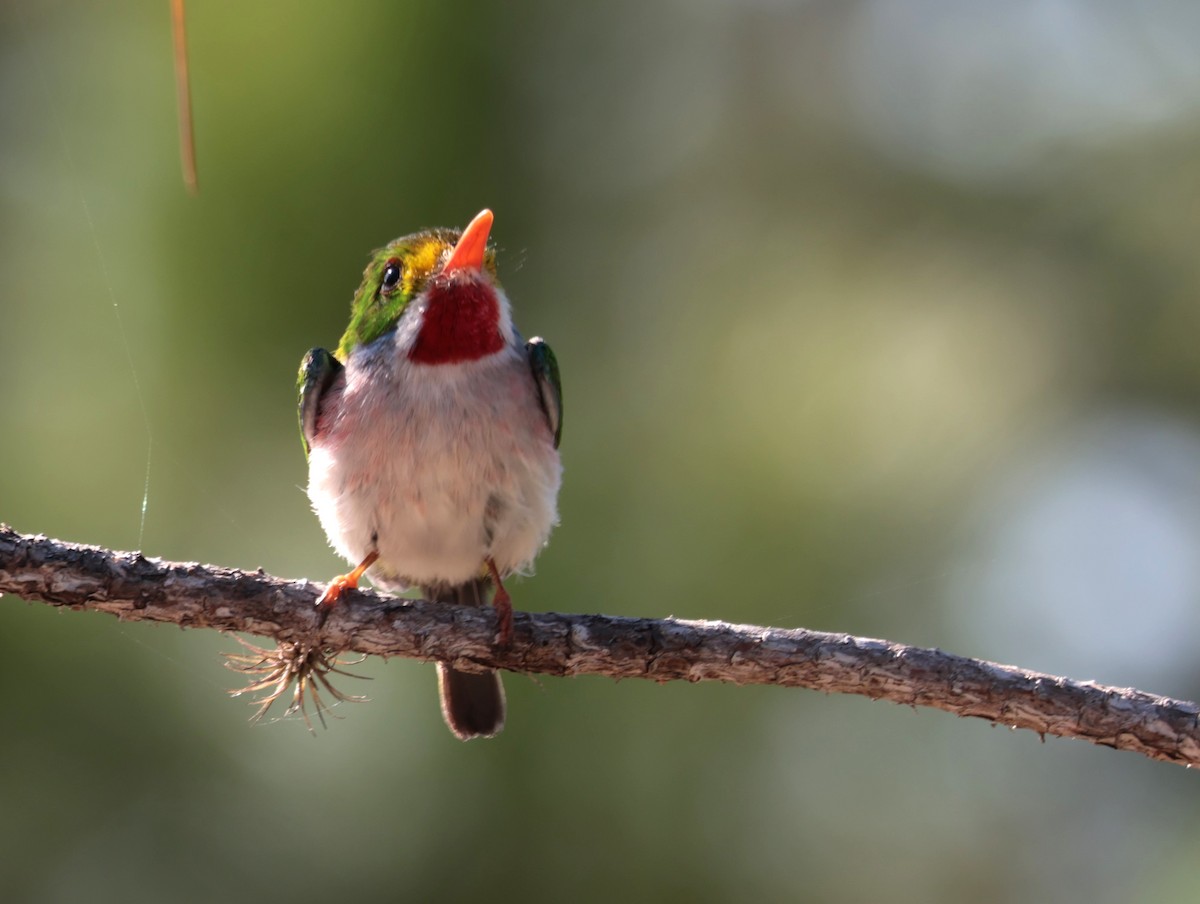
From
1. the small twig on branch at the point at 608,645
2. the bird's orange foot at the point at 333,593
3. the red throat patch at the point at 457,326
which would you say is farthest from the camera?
the red throat patch at the point at 457,326

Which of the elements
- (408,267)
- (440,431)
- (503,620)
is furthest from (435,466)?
(408,267)

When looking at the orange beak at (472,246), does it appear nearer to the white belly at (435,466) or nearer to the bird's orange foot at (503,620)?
the white belly at (435,466)

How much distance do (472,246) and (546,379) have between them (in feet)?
1.49

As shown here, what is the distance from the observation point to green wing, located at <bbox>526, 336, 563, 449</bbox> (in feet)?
11.2

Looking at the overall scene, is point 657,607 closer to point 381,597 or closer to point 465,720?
point 465,720

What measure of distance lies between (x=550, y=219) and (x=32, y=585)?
113 inches

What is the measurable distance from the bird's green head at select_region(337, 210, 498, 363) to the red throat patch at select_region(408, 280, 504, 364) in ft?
0.21

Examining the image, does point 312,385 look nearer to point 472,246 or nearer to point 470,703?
point 472,246

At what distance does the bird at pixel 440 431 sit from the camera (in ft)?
10.2

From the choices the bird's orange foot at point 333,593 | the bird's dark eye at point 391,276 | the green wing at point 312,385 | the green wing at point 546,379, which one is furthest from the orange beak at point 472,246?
the bird's orange foot at point 333,593

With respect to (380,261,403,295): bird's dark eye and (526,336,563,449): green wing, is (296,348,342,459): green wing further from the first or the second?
(526,336,563,449): green wing

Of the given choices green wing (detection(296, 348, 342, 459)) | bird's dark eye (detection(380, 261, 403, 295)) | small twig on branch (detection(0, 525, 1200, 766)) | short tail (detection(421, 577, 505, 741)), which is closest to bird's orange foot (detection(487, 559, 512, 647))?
small twig on branch (detection(0, 525, 1200, 766))

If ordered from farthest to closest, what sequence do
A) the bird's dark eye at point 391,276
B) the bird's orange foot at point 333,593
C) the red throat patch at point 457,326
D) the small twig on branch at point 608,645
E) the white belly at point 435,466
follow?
the bird's dark eye at point 391,276 < the red throat patch at point 457,326 < the white belly at point 435,466 < the bird's orange foot at point 333,593 < the small twig on branch at point 608,645

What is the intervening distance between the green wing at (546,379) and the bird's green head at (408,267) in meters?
0.24
